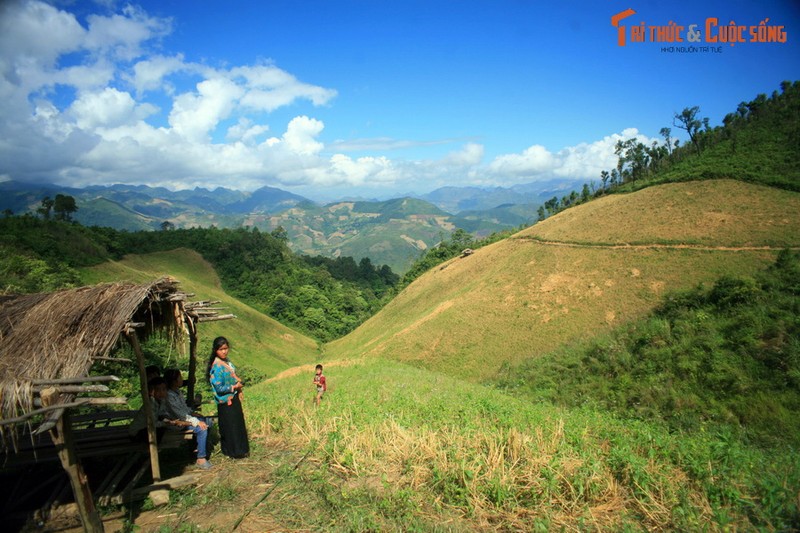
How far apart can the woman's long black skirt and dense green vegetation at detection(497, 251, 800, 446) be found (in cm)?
1215

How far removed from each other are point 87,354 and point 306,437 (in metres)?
4.07

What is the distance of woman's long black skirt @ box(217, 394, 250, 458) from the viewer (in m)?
7.11

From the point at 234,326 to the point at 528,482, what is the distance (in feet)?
177

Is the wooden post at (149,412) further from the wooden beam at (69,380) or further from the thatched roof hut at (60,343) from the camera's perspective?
the wooden beam at (69,380)

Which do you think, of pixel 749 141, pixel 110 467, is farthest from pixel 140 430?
pixel 749 141

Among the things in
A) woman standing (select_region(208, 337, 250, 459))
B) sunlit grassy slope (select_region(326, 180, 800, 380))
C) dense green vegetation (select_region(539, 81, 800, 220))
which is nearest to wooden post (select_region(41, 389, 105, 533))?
woman standing (select_region(208, 337, 250, 459))

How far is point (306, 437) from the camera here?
7707 mm

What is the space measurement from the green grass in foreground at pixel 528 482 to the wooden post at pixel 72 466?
92.1 inches

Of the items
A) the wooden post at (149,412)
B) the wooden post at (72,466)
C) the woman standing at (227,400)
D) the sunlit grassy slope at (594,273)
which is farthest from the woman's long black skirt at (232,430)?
the sunlit grassy slope at (594,273)

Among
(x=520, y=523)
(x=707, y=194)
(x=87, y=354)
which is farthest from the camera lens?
(x=707, y=194)

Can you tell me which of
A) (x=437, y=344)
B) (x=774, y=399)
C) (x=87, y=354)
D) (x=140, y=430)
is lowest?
(x=437, y=344)

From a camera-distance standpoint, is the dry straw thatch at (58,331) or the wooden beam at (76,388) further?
the dry straw thatch at (58,331)

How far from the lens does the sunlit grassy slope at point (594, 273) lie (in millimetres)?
27922

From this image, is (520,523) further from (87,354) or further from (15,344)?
(15,344)
